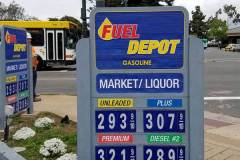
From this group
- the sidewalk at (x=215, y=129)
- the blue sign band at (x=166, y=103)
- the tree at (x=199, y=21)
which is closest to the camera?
the blue sign band at (x=166, y=103)

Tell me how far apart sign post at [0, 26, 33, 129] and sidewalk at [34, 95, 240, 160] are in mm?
1179

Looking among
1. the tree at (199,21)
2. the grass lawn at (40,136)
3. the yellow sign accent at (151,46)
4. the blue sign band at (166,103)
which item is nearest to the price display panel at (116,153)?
the blue sign band at (166,103)

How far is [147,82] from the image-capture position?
191 inches

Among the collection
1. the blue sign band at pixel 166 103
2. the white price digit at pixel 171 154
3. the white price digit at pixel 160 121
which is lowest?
the white price digit at pixel 171 154

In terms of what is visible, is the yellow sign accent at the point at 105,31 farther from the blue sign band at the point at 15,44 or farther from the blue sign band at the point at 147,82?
the blue sign band at the point at 15,44

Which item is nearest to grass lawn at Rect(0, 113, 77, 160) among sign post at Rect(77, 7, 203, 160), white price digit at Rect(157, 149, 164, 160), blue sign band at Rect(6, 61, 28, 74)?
blue sign band at Rect(6, 61, 28, 74)

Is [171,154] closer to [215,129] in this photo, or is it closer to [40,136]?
[40,136]

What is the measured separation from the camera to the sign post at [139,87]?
4.77m

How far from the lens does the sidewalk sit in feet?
23.4

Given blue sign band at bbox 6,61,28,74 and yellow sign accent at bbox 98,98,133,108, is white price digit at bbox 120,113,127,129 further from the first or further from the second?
blue sign band at bbox 6,61,28,74

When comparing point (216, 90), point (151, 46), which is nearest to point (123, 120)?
point (151, 46)

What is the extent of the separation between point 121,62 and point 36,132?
13.9ft

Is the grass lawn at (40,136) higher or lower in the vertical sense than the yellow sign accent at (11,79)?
lower

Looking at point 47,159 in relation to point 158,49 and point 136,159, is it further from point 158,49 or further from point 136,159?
point 158,49
